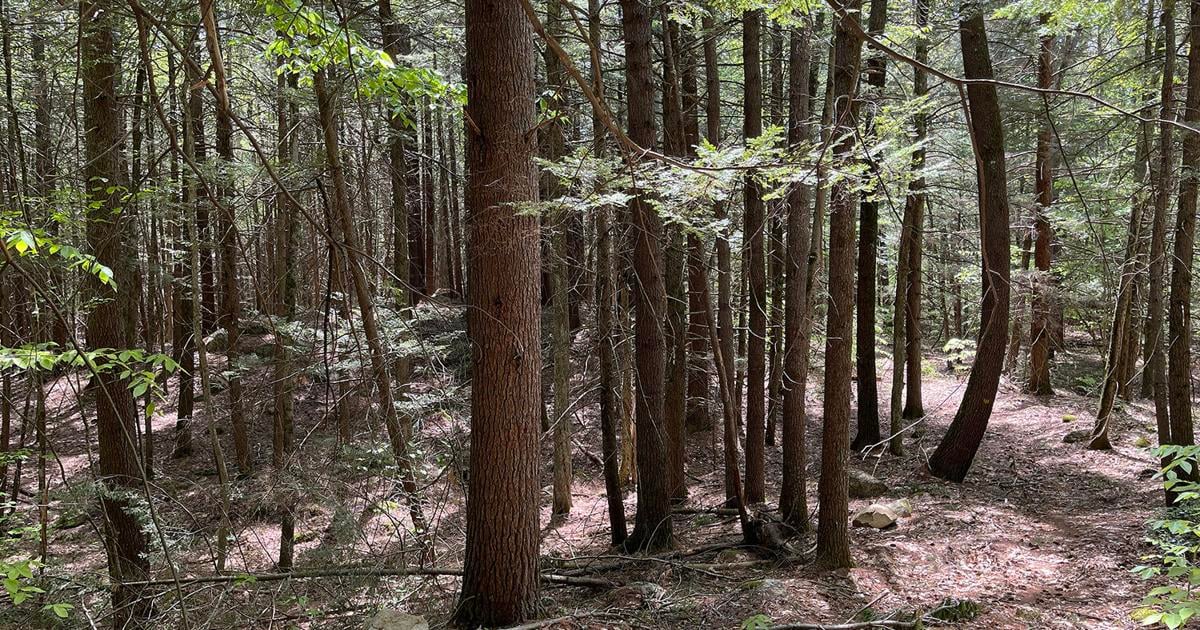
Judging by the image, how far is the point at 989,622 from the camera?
5.56 metres

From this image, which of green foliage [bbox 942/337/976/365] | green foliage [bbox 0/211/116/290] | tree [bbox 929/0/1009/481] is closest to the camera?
green foliage [bbox 0/211/116/290]

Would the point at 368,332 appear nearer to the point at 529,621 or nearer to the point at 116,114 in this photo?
the point at 529,621

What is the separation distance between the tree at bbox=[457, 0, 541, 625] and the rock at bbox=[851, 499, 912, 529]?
5.39 m

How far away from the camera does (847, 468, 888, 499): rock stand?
10133mm

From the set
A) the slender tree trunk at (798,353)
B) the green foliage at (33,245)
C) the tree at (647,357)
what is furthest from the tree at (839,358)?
the green foliage at (33,245)

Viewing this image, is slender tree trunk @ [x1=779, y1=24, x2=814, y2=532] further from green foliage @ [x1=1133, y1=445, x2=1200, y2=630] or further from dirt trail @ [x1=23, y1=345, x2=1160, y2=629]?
green foliage @ [x1=1133, y1=445, x2=1200, y2=630]

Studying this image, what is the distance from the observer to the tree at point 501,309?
4703 millimetres

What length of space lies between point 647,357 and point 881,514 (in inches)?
139

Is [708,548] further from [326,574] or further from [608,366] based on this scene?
[326,574]

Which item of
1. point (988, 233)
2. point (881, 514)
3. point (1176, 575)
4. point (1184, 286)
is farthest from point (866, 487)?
point (1176, 575)

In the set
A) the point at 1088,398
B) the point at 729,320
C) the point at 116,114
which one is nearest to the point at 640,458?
the point at 729,320

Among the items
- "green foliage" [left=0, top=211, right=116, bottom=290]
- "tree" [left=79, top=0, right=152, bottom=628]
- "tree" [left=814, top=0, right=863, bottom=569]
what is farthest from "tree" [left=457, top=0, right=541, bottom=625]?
"tree" [left=79, top=0, right=152, bottom=628]

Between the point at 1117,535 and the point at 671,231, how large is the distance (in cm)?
593

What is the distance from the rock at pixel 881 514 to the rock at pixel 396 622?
5860 mm
